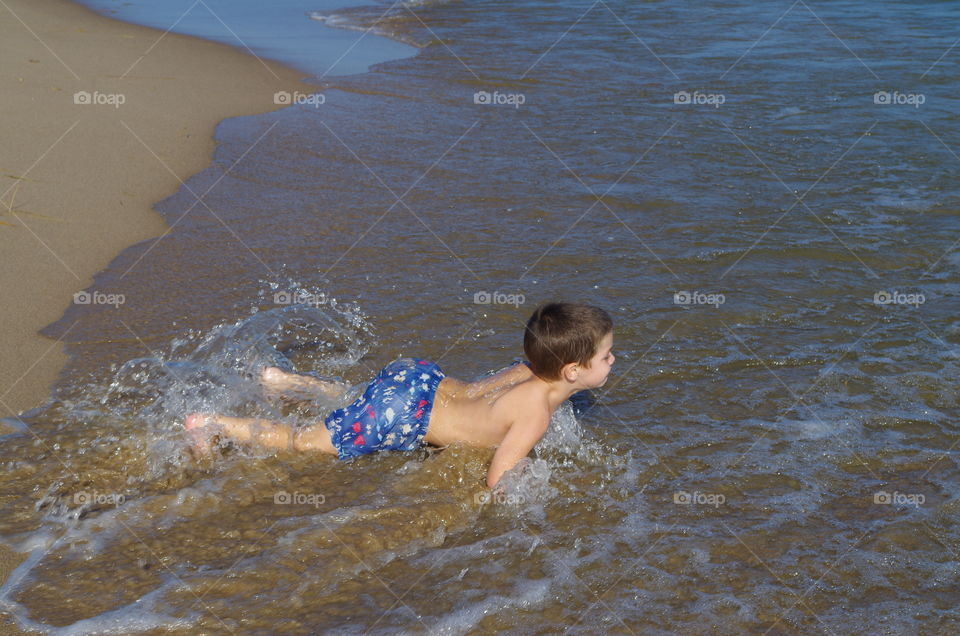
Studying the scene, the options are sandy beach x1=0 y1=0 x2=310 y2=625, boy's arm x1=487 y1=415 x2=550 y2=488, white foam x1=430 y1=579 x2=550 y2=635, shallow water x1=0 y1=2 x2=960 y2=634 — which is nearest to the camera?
white foam x1=430 y1=579 x2=550 y2=635

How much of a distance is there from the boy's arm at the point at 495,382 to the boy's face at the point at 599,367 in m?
0.29

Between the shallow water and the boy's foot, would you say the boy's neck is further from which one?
the boy's foot

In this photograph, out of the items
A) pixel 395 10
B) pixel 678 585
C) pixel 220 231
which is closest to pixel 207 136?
pixel 220 231

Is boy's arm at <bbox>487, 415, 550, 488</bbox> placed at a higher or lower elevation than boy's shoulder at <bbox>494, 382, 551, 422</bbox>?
lower

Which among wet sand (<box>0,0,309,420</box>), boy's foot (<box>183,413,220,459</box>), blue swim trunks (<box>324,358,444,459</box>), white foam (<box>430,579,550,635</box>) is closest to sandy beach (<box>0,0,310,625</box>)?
wet sand (<box>0,0,309,420</box>)

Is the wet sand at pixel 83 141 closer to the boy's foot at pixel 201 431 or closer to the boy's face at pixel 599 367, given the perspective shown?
the boy's foot at pixel 201 431

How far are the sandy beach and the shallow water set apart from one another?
22 cm

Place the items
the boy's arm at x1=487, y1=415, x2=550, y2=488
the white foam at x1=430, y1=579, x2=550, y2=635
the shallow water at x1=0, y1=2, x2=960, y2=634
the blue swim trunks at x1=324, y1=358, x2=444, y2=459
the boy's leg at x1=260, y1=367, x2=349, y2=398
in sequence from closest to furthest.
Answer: the white foam at x1=430, y1=579, x2=550, y2=635 → the shallow water at x1=0, y1=2, x2=960, y2=634 → the boy's arm at x1=487, y1=415, x2=550, y2=488 → the blue swim trunks at x1=324, y1=358, x2=444, y2=459 → the boy's leg at x1=260, y1=367, x2=349, y2=398

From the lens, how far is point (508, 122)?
897 centimetres

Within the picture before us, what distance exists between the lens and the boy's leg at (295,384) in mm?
4527

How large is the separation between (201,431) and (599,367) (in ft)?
5.94

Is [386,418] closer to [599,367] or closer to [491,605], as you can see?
[599,367]

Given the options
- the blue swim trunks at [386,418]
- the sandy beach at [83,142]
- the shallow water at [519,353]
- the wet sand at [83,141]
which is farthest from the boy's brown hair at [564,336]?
the wet sand at [83,141]

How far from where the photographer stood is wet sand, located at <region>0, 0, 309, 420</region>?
5.20m
